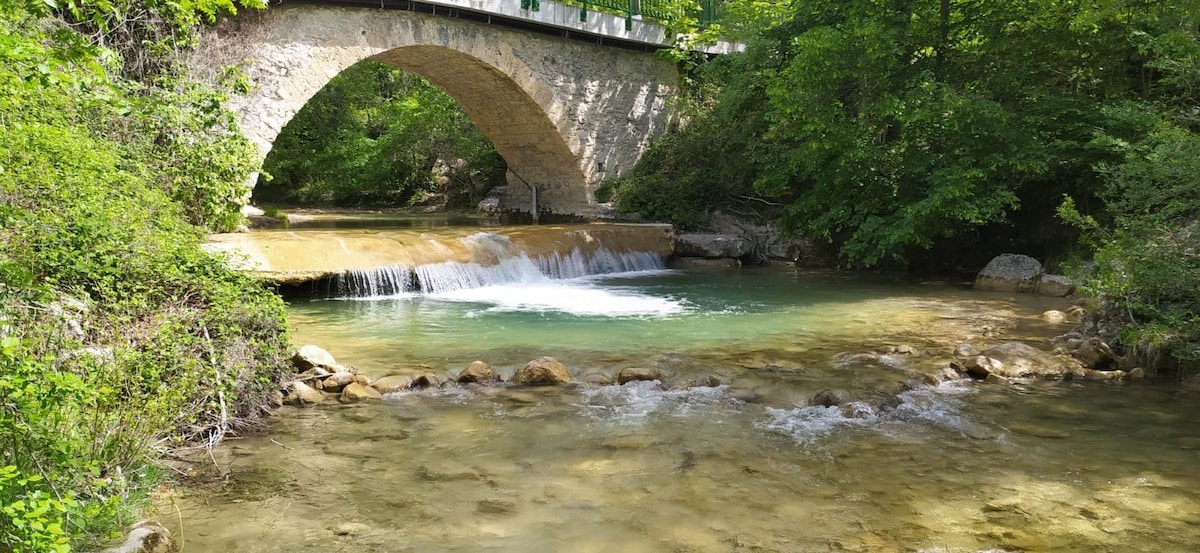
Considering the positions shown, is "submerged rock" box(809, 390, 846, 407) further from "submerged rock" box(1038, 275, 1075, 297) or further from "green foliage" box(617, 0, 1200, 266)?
"submerged rock" box(1038, 275, 1075, 297)

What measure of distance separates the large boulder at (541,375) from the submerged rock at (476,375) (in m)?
0.15

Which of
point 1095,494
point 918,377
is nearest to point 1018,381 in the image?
point 918,377

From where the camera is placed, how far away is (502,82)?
13.4 m

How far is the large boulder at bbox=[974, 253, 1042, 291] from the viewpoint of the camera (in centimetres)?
951

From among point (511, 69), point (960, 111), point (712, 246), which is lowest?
point (712, 246)

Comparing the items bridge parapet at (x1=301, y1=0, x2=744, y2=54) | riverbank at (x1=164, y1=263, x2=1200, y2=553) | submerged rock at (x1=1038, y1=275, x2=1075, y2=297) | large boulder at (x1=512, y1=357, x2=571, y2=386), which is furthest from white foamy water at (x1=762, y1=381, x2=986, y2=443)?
bridge parapet at (x1=301, y1=0, x2=744, y2=54)

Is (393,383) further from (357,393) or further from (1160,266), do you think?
(1160,266)

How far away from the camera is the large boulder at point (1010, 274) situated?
9.51m

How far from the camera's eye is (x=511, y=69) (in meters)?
13.1

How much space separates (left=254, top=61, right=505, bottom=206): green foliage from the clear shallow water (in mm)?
12887

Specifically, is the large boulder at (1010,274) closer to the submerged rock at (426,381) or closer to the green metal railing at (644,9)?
the submerged rock at (426,381)

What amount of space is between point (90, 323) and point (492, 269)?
6414 mm

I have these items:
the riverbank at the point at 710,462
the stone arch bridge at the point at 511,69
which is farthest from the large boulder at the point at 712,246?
the riverbank at the point at 710,462

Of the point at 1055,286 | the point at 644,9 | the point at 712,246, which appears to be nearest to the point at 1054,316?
the point at 1055,286
